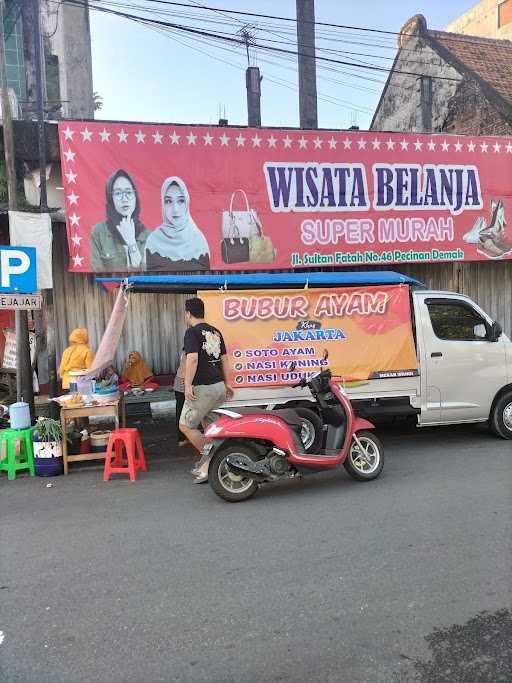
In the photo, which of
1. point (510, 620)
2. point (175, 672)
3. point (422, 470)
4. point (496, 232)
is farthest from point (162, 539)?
point (496, 232)

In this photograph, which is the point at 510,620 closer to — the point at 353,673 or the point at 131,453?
the point at 353,673

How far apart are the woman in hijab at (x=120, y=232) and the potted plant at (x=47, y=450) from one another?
2.63 meters

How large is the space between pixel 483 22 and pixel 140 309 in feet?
75.5

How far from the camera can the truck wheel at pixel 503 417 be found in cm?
699

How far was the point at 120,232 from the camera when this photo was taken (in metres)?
7.98

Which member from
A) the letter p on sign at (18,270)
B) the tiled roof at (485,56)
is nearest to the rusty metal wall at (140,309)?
the letter p on sign at (18,270)

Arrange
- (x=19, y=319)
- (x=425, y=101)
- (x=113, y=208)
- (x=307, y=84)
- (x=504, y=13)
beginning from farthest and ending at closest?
(x=504, y=13) < (x=307, y=84) < (x=425, y=101) < (x=113, y=208) < (x=19, y=319)

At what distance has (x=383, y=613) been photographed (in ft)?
9.93

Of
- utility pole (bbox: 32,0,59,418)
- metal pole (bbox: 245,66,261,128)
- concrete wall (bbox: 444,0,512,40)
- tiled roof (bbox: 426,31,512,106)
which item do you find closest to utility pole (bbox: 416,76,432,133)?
tiled roof (bbox: 426,31,512,106)

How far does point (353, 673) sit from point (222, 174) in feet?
23.6

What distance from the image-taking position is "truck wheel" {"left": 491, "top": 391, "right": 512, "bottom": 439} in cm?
699

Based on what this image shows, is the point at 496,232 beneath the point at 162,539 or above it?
above

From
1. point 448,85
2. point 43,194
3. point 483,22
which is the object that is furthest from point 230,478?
point 483,22

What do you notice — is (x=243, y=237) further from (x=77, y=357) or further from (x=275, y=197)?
(x=77, y=357)
